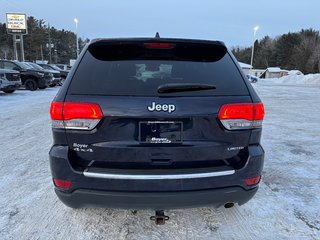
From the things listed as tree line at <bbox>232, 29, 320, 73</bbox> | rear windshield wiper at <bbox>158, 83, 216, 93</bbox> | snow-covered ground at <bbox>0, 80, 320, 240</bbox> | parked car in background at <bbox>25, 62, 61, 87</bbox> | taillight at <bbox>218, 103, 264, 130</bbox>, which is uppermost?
tree line at <bbox>232, 29, 320, 73</bbox>

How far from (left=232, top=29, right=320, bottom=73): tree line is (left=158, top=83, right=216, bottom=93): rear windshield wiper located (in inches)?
2891

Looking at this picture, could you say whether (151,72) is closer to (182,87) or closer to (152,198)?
(182,87)

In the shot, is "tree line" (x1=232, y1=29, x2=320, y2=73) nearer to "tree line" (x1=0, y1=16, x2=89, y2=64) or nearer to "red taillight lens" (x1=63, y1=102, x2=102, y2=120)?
"tree line" (x1=0, y1=16, x2=89, y2=64)

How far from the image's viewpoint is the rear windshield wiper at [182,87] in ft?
7.80

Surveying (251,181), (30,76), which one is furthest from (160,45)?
(30,76)

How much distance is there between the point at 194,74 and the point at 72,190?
1438 millimetres

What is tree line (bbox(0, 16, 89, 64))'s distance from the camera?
7762 centimetres

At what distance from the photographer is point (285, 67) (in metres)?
82.2

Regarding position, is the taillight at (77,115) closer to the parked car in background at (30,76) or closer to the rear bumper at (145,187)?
the rear bumper at (145,187)

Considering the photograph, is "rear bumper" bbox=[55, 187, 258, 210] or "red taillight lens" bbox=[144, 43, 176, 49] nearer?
"rear bumper" bbox=[55, 187, 258, 210]

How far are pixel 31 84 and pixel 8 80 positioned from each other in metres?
3.63

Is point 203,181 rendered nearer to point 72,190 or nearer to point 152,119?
A: point 152,119

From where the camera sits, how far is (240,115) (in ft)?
8.12

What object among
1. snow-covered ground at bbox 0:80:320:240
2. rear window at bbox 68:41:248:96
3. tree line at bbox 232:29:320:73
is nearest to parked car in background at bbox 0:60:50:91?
snow-covered ground at bbox 0:80:320:240
